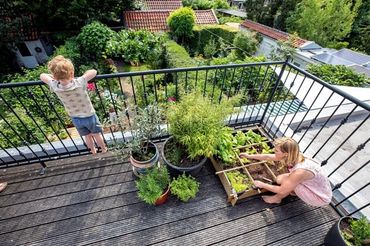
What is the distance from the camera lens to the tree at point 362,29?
1578 cm

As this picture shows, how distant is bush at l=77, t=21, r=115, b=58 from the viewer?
867 cm

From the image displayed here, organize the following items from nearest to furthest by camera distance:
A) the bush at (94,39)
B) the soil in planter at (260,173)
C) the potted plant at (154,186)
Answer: the potted plant at (154,186) → the soil in planter at (260,173) → the bush at (94,39)

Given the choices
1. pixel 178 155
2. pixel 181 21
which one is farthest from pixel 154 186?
pixel 181 21

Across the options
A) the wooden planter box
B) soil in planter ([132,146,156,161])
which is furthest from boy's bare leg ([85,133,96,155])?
the wooden planter box

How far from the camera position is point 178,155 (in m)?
2.15

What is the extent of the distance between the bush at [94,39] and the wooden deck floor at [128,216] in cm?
784

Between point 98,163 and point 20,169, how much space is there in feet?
2.93

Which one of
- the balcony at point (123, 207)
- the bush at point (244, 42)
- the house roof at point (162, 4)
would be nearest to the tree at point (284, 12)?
the bush at point (244, 42)

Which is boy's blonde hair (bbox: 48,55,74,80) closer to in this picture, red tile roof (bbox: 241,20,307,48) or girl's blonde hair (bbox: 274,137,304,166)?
girl's blonde hair (bbox: 274,137,304,166)

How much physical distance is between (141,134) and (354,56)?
16267mm

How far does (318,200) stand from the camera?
71.9 inches

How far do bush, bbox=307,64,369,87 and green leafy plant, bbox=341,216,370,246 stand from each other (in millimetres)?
6904

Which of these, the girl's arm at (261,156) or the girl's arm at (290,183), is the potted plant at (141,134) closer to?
the girl's arm at (261,156)

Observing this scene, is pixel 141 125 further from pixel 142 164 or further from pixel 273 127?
pixel 273 127
